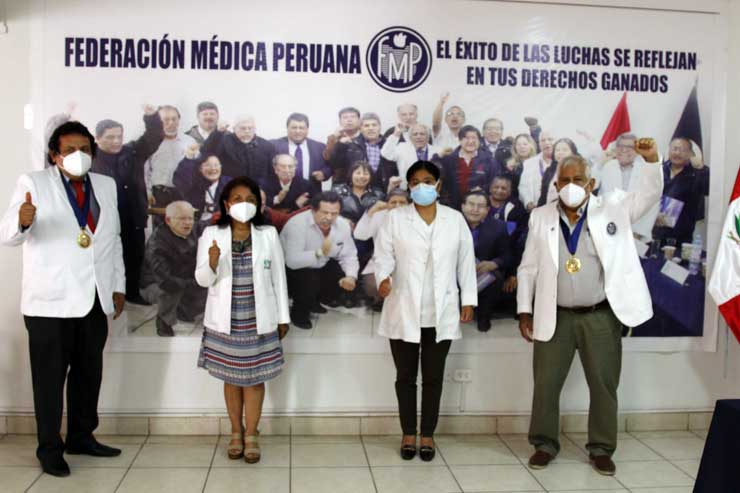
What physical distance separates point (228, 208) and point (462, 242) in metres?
1.33

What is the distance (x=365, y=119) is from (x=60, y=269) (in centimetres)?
193

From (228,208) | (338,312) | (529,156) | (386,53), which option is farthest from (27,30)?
(529,156)

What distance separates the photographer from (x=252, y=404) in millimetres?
3893

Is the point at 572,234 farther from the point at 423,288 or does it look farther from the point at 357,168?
the point at 357,168

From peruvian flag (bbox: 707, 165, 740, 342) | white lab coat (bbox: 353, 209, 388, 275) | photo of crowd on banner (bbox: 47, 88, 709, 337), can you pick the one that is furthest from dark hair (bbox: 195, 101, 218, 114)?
peruvian flag (bbox: 707, 165, 740, 342)

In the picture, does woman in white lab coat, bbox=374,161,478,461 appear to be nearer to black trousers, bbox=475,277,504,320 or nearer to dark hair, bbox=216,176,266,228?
black trousers, bbox=475,277,504,320

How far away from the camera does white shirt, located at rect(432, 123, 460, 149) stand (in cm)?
428

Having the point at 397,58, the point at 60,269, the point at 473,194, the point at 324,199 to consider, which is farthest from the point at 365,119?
the point at 60,269

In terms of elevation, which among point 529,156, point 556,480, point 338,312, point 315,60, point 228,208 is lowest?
point 556,480

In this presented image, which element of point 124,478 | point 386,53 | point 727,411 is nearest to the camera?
point 727,411

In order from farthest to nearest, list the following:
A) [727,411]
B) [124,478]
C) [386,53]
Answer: [386,53] → [124,478] → [727,411]

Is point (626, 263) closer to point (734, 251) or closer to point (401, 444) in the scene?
point (734, 251)

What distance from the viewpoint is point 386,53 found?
4.23 meters

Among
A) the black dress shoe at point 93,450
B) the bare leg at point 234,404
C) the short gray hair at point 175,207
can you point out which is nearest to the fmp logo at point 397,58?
the short gray hair at point 175,207
